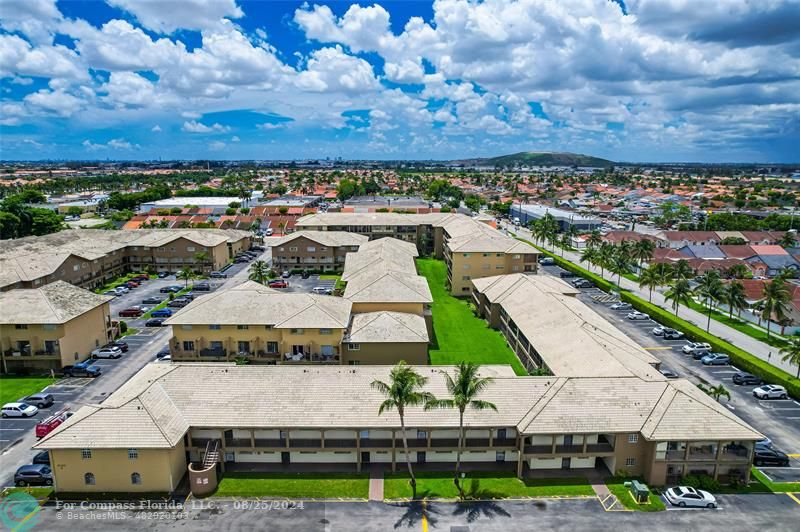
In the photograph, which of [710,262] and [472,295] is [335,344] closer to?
[472,295]

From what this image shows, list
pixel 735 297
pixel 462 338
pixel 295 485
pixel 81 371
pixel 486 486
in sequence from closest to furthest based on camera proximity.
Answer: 1. pixel 295 485
2. pixel 486 486
3. pixel 81 371
4. pixel 462 338
5. pixel 735 297

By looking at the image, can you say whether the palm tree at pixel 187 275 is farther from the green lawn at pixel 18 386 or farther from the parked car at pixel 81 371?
the green lawn at pixel 18 386

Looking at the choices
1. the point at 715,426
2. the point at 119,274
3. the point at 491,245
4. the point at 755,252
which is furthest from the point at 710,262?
the point at 119,274

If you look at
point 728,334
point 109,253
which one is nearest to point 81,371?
point 109,253

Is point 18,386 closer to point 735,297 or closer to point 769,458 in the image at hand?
point 769,458

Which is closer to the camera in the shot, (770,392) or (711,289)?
(770,392)
